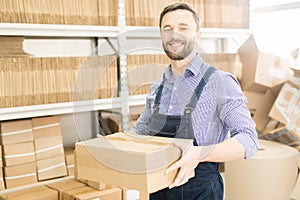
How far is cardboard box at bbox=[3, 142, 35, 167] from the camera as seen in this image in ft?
6.07

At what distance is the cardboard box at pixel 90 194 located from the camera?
6.01ft

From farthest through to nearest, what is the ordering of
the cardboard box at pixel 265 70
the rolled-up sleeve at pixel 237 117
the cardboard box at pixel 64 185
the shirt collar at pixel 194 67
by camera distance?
the cardboard box at pixel 265 70 → the cardboard box at pixel 64 185 → the shirt collar at pixel 194 67 → the rolled-up sleeve at pixel 237 117

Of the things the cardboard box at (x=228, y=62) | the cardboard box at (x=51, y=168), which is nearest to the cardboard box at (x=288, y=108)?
the cardboard box at (x=228, y=62)

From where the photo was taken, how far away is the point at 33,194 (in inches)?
72.7

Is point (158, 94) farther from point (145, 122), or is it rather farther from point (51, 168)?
point (51, 168)

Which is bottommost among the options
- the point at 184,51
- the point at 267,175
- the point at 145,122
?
the point at 267,175

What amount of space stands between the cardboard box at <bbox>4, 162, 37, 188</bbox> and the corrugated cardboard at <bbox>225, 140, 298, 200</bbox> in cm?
112

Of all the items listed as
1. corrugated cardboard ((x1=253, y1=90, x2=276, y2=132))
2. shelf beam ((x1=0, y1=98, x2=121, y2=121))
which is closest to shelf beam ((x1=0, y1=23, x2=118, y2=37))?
Answer: shelf beam ((x1=0, y1=98, x2=121, y2=121))

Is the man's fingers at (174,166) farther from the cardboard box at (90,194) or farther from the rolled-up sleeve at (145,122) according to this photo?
the cardboard box at (90,194)

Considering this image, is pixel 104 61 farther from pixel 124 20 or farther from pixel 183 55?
pixel 183 55

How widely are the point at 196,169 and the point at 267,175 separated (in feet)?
3.23

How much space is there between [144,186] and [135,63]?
126 centimetres

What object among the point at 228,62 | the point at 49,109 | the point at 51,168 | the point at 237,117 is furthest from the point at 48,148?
the point at 228,62

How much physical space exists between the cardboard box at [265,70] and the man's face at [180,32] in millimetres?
1240
